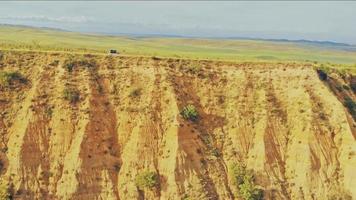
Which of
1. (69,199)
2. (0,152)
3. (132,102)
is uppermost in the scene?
(132,102)

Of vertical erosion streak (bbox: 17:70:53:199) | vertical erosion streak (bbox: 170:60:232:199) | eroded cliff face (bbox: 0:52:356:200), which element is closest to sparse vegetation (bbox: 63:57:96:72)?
eroded cliff face (bbox: 0:52:356:200)

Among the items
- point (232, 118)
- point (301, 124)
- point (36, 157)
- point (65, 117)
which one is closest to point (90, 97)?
point (65, 117)

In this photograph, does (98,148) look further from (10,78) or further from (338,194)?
(338,194)

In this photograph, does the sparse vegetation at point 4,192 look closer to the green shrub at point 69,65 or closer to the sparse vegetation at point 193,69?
the green shrub at point 69,65

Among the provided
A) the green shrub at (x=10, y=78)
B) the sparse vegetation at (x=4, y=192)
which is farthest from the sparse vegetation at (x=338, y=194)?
the green shrub at (x=10, y=78)

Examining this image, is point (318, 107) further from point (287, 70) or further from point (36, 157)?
point (36, 157)

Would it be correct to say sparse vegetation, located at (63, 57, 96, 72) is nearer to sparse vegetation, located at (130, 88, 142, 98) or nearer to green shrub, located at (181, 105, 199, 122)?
sparse vegetation, located at (130, 88, 142, 98)

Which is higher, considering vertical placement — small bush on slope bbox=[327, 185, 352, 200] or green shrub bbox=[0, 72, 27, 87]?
green shrub bbox=[0, 72, 27, 87]
